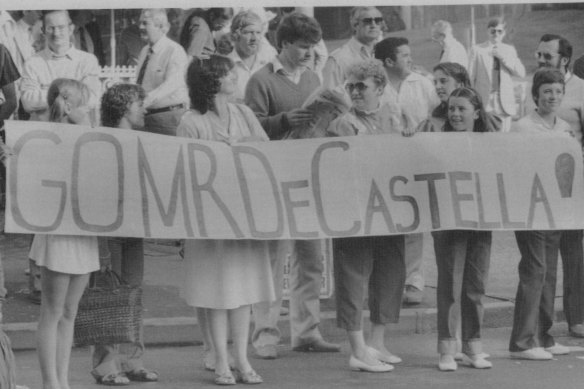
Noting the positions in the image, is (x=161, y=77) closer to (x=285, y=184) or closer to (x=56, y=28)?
(x=56, y=28)

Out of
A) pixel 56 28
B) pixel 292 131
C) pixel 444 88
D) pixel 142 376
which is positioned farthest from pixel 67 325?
pixel 444 88

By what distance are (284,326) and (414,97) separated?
5.18 feet

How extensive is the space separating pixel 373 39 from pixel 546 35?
105 cm

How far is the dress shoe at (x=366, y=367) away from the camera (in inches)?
304

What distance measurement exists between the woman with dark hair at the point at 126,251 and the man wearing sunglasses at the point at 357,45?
1624 mm

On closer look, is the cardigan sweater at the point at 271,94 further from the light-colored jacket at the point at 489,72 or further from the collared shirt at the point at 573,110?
the light-colored jacket at the point at 489,72

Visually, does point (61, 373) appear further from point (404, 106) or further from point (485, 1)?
point (485, 1)

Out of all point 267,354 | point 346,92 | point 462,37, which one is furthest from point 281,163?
point 462,37

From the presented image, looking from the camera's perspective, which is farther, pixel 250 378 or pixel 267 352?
pixel 267 352

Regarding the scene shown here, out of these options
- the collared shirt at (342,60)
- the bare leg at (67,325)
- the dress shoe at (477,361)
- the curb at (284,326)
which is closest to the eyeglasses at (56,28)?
the collared shirt at (342,60)

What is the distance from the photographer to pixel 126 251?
7527 millimetres

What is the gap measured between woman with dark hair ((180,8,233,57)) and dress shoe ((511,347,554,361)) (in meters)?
3.31

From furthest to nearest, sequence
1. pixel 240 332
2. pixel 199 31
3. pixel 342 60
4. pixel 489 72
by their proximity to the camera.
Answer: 1. pixel 489 72
2. pixel 199 31
3. pixel 342 60
4. pixel 240 332

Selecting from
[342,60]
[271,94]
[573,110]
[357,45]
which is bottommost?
Answer: [573,110]
